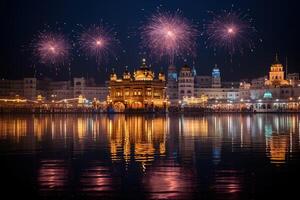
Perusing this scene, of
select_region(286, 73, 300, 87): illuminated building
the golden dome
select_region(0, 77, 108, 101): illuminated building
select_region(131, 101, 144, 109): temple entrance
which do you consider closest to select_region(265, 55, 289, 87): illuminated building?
select_region(286, 73, 300, 87): illuminated building

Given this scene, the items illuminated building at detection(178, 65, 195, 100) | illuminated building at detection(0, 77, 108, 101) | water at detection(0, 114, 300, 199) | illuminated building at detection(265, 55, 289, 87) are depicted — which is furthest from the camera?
illuminated building at detection(0, 77, 108, 101)

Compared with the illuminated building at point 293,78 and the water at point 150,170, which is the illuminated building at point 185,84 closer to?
the illuminated building at point 293,78

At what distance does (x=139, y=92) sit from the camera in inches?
3713

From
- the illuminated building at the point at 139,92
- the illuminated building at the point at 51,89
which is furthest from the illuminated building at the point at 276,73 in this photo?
the illuminated building at the point at 51,89

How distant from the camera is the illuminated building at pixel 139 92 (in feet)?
308

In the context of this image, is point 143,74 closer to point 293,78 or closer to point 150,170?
point 293,78

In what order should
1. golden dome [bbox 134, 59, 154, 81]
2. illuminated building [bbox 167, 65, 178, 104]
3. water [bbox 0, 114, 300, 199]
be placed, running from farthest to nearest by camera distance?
illuminated building [bbox 167, 65, 178, 104]
golden dome [bbox 134, 59, 154, 81]
water [bbox 0, 114, 300, 199]

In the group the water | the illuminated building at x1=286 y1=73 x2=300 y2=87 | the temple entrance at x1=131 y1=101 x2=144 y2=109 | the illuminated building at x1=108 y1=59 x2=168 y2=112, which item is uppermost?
the illuminated building at x1=286 y1=73 x2=300 y2=87

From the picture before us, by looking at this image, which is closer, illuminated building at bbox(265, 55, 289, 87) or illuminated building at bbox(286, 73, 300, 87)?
illuminated building at bbox(286, 73, 300, 87)

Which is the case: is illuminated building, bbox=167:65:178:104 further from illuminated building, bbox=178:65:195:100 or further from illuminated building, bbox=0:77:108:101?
illuminated building, bbox=0:77:108:101

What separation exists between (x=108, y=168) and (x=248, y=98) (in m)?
101

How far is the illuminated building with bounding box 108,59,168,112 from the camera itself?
9381 centimetres

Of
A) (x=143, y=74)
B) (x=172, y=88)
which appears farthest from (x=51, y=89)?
(x=143, y=74)

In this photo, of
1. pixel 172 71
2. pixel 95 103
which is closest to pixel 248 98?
pixel 172 71
